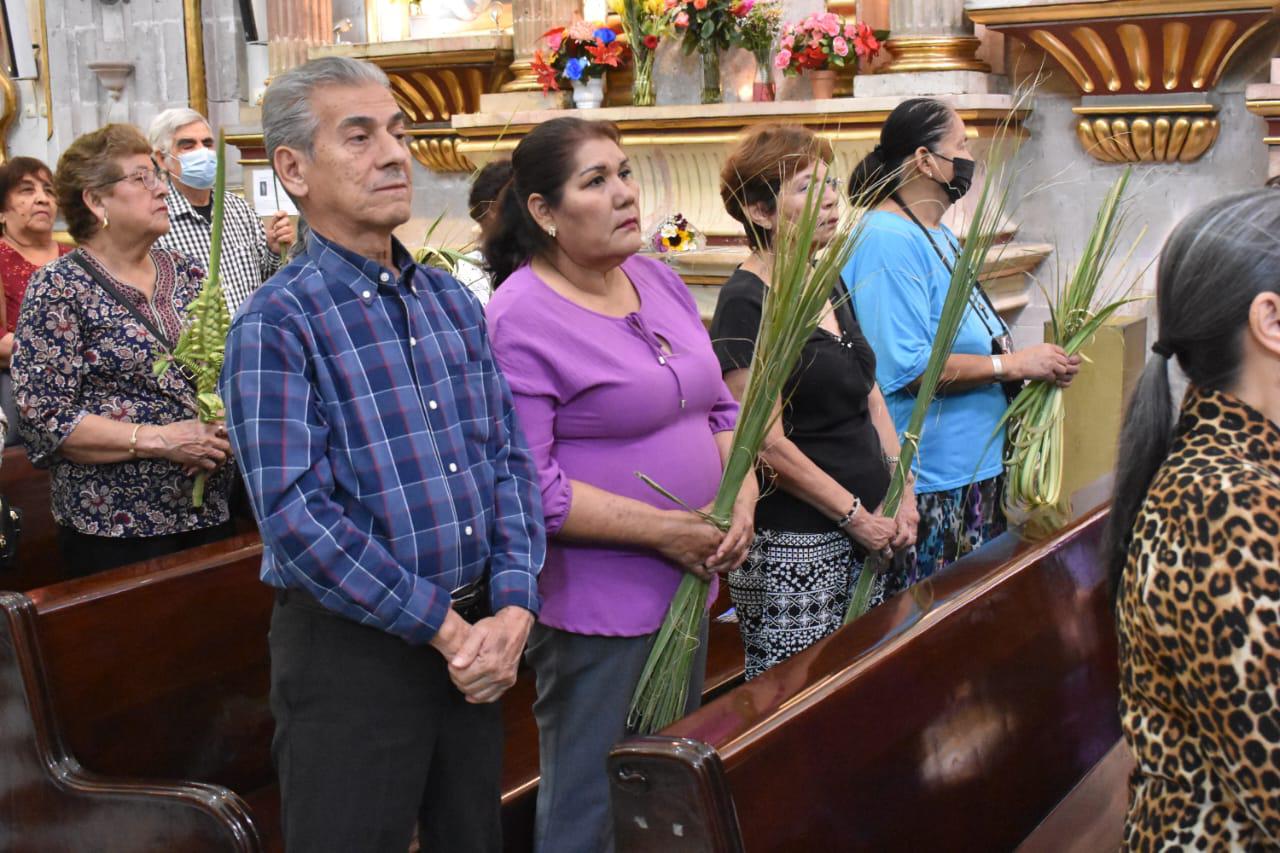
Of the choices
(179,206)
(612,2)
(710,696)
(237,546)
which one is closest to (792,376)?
(710,696)

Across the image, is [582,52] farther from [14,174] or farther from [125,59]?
[125,59]

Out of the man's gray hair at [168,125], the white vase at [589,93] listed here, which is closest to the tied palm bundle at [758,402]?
the man's gray hair at [168,125]

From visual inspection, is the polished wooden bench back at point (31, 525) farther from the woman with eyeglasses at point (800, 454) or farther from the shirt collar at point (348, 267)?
the shirt collar at point (348, 267)

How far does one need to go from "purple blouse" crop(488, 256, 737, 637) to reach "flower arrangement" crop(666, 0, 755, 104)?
11.2ft

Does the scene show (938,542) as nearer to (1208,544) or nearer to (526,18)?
(1208,544)

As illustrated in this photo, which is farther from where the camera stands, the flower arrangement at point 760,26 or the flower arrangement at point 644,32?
the flower arrangement at point 644,32

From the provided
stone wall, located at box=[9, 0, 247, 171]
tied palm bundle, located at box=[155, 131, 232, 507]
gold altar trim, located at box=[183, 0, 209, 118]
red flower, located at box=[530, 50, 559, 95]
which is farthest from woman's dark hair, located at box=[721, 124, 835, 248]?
gold altar trim, located at box=[183, 0, 209, 118]

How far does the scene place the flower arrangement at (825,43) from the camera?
5.30 meters

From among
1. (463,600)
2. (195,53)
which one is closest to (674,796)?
(463,600)

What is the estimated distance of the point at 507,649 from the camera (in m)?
1.89

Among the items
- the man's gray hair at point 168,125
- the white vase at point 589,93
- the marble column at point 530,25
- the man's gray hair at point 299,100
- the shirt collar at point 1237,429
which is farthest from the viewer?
the marble column at point 530,25

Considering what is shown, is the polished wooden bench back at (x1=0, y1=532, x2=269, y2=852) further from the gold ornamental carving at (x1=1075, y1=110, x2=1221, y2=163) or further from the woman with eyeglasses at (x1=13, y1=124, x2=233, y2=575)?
the gold ornamental carving at (x1=1075, y1=110, x2=1221, y2=163)

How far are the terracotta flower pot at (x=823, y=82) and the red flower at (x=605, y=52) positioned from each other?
2.71 feet

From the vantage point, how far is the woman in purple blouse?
219 centimetres
